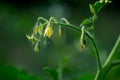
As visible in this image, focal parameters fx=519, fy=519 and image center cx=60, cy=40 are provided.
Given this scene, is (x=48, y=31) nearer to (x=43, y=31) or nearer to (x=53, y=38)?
(x=43, y=31)

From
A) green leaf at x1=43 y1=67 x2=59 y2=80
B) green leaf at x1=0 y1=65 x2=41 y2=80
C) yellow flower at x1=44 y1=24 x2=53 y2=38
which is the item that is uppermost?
yellow flower at x1=44 y1=24 x2=53 y2=38

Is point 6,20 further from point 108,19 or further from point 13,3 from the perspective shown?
point 108,19

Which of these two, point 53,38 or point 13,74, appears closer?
point 13,74

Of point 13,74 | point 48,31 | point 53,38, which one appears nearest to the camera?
point 48,31

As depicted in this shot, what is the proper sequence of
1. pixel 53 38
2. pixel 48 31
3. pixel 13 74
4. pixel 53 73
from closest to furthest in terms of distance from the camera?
pixel 48 31
pixel 53 73
pixel 13 74
pixel 53 38

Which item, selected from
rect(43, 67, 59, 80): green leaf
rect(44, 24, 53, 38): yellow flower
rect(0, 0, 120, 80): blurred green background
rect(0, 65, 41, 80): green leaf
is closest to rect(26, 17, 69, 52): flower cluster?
rect(44, 24, 53, 38): yellow flower

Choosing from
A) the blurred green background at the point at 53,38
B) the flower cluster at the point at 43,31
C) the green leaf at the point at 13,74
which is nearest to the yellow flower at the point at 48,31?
the flower cluster at the point at 43,31

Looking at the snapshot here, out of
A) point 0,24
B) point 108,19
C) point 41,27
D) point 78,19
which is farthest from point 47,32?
point 108,19

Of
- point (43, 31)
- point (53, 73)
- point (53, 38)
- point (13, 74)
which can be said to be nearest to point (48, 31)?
point (43, 31)

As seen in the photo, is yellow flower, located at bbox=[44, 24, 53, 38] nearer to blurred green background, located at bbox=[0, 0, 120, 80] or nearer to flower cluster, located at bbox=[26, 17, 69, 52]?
flower cluster, located at bbox=[26, 17, 69, 52]
